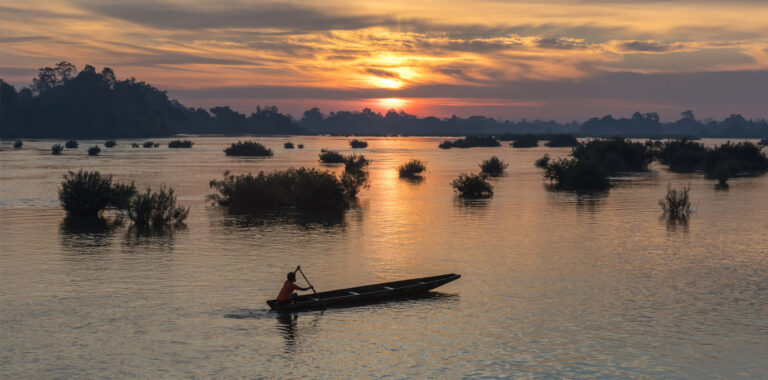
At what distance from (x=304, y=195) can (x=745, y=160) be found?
69.4 m

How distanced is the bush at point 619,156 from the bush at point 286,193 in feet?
166

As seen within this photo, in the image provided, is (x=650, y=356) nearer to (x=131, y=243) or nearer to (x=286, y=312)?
(x=286, y=312)

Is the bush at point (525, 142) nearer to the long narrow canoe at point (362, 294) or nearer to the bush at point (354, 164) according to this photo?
the bush at point (354, 164)

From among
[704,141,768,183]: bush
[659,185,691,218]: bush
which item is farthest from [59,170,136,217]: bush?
[704,141,768,183]: bush

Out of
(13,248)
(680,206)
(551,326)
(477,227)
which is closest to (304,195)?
(477,227)

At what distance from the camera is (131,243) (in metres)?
34.4

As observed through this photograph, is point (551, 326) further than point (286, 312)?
No

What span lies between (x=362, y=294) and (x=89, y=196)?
2773cm

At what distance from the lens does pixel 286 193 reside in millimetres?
50750

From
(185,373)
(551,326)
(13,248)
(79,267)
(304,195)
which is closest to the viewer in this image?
(185,373)

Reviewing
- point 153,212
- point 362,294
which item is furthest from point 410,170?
point 362,294

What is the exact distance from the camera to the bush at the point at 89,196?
44188mm

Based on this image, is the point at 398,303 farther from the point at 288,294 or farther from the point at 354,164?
the point at 354,164

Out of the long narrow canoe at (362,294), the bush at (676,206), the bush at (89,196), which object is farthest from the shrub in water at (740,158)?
the long narrow canoe at (362,294)
